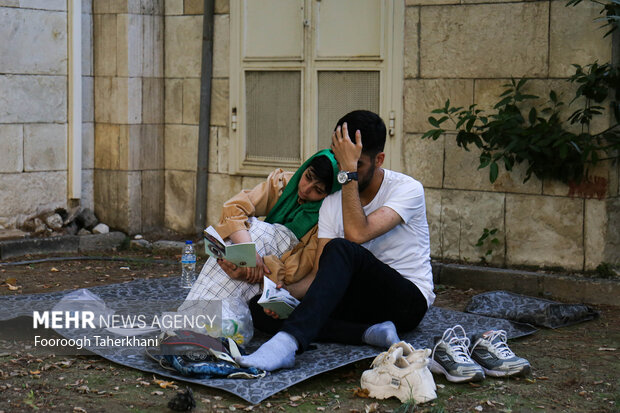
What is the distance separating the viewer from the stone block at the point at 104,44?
9.32 m

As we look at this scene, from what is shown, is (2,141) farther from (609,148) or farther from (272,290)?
(609,148)

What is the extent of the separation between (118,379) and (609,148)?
4152 mm

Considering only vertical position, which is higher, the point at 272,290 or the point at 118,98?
the point at 118,98

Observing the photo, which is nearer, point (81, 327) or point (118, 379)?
point (118, 379)

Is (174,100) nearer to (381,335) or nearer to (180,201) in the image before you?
(180,201)

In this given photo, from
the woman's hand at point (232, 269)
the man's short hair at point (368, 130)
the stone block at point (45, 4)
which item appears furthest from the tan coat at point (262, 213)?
the stone block at point (45, 4)

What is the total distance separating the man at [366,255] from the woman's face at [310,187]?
0.28ft

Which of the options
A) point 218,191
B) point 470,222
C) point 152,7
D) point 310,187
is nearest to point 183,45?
point 152,7

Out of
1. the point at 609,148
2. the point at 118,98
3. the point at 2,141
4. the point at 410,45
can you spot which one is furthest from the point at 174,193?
the point at 609,148

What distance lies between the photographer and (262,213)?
19.5ft

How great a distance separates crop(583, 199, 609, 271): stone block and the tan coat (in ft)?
8.52

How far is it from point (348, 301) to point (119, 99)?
4.81 metres

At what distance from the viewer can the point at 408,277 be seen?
5406 mm

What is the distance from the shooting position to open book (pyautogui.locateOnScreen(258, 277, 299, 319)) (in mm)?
5137
